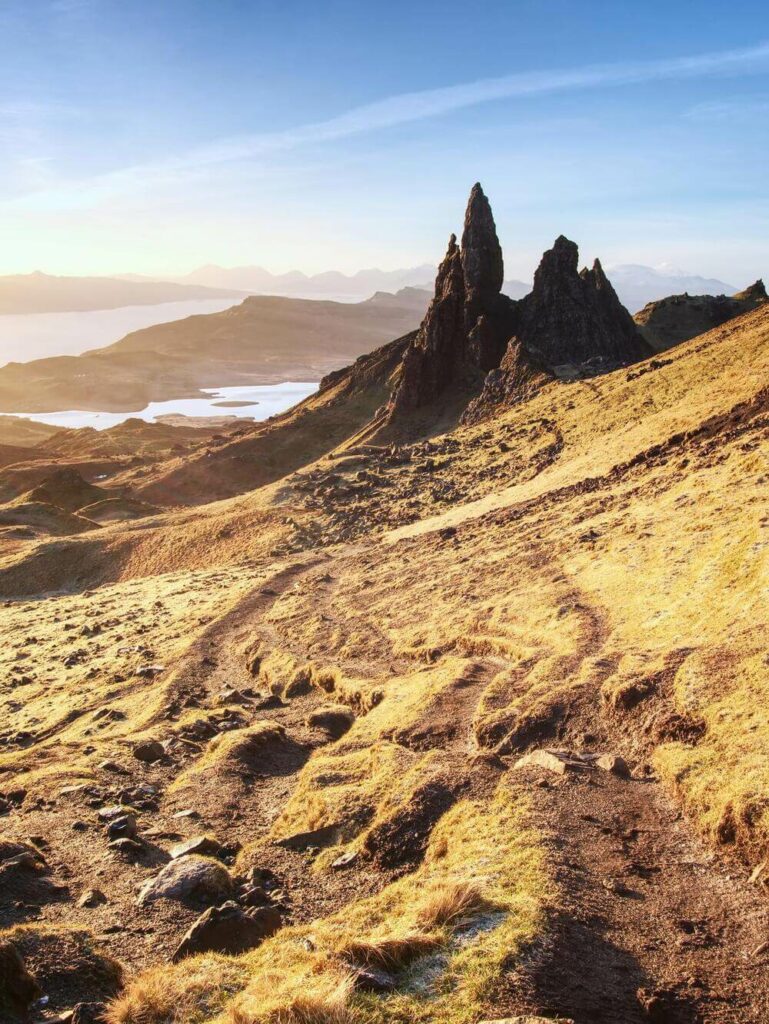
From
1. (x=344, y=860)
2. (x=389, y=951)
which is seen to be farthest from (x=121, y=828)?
(x=389, y=951)

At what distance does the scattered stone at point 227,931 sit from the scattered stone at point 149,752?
9431 mm

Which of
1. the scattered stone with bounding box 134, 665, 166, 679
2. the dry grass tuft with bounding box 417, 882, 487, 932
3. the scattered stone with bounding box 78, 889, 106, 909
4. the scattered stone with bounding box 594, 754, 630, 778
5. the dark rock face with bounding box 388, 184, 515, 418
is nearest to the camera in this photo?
the dry grass tuft with bounding box 417, 882, 487, 932

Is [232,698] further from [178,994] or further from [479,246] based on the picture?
[479,246]

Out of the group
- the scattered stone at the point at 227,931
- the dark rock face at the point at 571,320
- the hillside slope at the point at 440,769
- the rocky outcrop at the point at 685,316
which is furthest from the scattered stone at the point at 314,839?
the rocky outcrop at the point at 685,316

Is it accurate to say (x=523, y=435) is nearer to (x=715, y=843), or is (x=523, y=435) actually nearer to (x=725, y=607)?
(x=725, y=607)

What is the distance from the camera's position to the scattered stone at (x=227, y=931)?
1168 cm

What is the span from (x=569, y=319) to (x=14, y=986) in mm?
84777

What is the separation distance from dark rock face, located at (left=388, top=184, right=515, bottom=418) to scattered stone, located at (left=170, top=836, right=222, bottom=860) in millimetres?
67671

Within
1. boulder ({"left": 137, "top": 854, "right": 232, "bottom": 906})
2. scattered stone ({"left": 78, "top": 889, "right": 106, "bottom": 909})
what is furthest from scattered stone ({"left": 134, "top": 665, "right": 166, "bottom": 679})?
scattered stone ({"left": 78, "top": 889, "right": 106, "bottom": 909})

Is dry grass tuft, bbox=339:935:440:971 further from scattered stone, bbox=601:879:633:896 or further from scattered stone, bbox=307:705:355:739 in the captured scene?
scattered stone, bbox=307:705:355:739

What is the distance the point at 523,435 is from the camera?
185ft

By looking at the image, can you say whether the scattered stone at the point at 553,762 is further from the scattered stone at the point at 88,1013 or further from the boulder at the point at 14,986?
the boulder at the point at 14,986

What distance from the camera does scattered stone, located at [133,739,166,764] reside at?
21297 mm

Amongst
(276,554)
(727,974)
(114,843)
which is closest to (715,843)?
(727,974)
